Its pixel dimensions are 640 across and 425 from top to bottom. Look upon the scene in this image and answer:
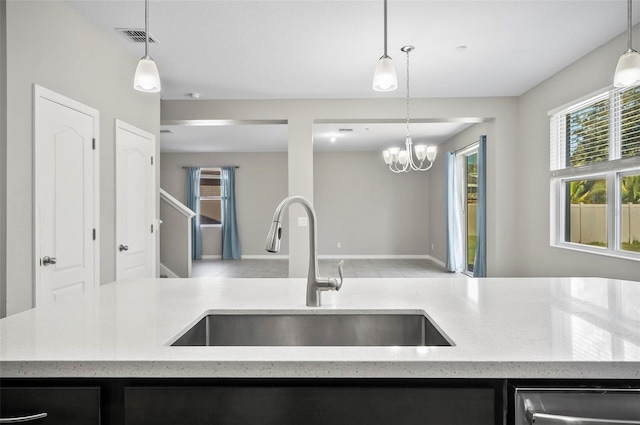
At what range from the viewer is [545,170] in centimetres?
471

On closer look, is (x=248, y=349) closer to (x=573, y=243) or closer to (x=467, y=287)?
(x=467, y=287)

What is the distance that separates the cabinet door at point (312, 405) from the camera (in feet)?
2.75

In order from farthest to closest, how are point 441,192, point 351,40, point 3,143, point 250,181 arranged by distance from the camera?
point 250,181, point 441,192, point 351,40, point 3,143

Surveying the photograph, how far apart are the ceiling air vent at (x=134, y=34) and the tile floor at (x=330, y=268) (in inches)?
181

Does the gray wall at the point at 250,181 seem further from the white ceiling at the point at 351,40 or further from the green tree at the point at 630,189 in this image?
the green tree at the point at 630,189

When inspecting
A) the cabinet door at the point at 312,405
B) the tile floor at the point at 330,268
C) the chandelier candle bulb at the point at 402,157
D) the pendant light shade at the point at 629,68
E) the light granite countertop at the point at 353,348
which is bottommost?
the tile floor at the point at 330,268

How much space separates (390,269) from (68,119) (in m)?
6.34

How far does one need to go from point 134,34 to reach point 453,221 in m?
6.28

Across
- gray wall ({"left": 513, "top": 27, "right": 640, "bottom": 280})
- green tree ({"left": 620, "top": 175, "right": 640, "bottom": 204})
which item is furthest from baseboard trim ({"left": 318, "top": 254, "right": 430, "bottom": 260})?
green tree ({"left": 620, "top": 175, "right": 640, "bottom": 204})

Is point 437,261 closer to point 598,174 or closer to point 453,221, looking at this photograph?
point 453,221

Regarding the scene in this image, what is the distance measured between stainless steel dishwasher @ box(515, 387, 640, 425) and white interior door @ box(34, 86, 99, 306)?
9.12 ft

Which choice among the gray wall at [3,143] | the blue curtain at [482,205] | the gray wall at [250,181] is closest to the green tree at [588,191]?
the blue curtain at [482,205]

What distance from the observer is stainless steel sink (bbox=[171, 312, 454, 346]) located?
1.27 metres

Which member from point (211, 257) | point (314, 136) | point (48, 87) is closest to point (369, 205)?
point (314, 136)
